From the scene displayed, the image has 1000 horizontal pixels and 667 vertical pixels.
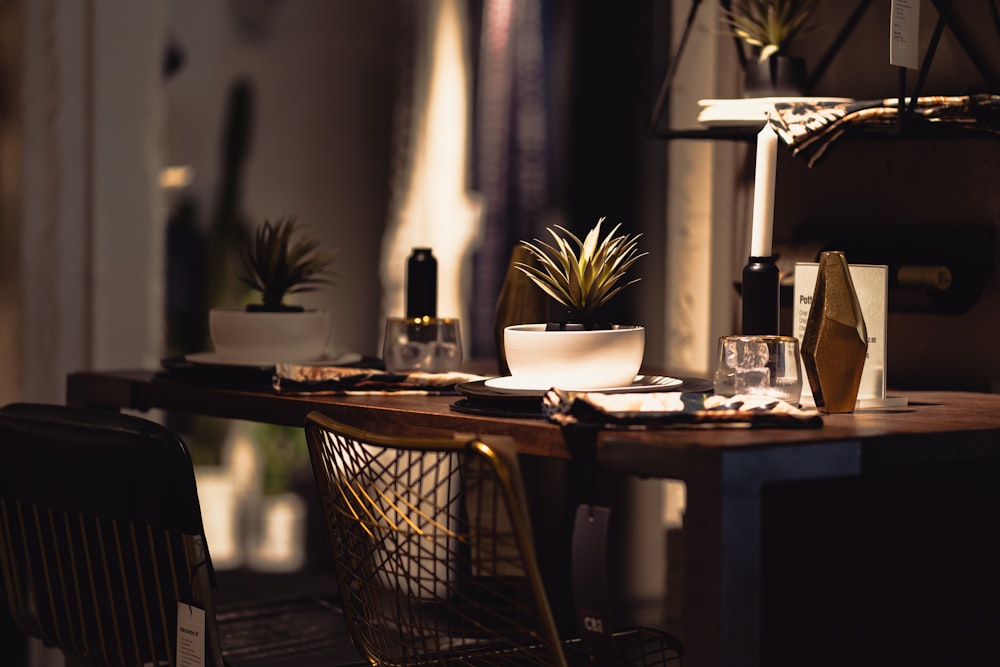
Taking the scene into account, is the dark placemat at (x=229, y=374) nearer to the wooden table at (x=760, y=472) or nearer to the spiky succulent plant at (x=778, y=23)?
the wooden table at (x=760, y=472)

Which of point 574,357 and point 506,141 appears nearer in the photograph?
point 574,357

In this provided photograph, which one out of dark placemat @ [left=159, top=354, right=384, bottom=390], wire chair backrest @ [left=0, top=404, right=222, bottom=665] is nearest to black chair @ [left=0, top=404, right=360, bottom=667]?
wire chair backrest @ [left=0, top=404, right=222, bottom=665]

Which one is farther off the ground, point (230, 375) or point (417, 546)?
point (230, 375)

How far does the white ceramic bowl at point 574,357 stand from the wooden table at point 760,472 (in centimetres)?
11

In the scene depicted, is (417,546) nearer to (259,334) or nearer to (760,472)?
(760,472)

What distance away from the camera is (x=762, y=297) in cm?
147

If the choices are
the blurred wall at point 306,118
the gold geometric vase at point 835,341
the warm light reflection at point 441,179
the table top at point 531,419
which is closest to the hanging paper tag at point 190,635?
the table top at point 531,419

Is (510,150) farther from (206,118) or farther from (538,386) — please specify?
(538,386)

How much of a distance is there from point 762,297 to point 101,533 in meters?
0.79

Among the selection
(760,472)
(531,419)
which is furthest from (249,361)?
(760,472)

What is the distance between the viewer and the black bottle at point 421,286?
1866 millimetres

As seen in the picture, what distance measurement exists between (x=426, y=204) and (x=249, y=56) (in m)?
0.87

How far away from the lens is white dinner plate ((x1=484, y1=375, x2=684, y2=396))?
1.44m

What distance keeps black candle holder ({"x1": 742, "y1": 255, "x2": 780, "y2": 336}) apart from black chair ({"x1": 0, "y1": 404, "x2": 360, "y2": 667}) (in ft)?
2.08
